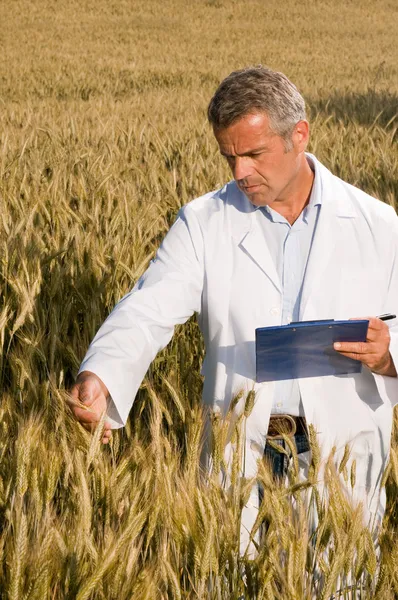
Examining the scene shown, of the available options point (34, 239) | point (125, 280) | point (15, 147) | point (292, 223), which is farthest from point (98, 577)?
point (15, 147)

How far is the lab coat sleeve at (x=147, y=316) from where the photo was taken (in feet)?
4.90

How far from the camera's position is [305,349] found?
1.46m

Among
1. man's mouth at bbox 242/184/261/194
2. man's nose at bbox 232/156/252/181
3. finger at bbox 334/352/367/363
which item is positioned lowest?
finger at bbox 334/352/367/363

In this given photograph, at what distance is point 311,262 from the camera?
1675mm

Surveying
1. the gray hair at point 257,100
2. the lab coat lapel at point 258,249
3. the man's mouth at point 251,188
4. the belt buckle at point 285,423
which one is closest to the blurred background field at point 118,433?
the belt buckle at point 285,423

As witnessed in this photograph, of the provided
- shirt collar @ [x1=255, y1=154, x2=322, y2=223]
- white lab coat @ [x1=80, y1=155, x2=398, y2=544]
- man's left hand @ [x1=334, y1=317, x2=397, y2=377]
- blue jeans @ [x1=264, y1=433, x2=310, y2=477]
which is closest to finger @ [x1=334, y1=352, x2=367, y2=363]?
man's left hand @ [x1=334, y1=317, x2=397, y2=377]

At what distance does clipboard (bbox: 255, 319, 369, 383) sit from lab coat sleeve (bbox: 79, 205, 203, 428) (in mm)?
231

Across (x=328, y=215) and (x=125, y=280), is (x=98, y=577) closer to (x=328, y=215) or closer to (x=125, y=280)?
(x=328, y=215)

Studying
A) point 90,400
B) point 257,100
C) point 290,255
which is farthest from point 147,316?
point 257,100

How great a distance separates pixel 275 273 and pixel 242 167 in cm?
23

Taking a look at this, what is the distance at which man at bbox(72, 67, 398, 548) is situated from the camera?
5.27 ft

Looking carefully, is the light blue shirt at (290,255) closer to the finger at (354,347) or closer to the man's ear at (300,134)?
the man's ear at (300,134)

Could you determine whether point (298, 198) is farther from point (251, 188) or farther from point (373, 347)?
point (373, 347)

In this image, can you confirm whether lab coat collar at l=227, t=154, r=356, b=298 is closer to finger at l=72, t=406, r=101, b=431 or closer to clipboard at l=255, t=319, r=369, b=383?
clipboard at l=255, t=319, r=369, b=383
